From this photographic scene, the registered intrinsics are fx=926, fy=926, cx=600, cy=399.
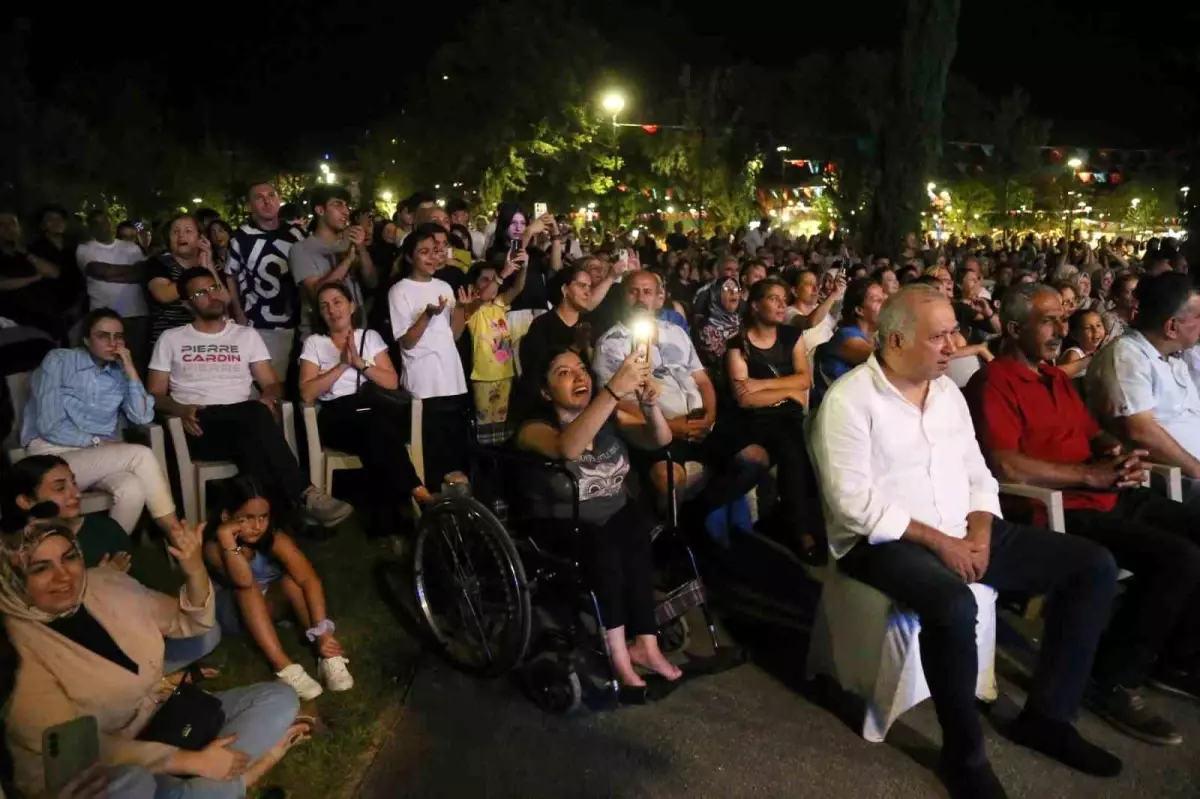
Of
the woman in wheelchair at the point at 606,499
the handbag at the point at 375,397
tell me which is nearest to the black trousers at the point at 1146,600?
the woman in wheelchair at the point at 606,499

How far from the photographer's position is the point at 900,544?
133 inches

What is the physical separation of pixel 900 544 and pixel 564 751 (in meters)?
1.44

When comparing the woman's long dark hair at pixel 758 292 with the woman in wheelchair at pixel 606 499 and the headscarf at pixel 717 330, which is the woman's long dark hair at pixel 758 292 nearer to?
the headscarf at pixel 717 330

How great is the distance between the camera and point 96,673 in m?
2.80

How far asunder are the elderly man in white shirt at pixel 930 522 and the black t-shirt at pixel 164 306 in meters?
4.11

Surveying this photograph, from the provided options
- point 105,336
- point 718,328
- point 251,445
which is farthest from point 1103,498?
point 105,336

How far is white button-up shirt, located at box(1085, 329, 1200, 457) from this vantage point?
428cm

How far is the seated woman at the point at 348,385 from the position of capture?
525 centimetres

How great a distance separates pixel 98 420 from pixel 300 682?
2050 millimetres

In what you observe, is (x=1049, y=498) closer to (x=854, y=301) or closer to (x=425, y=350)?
(x=854, y=301)

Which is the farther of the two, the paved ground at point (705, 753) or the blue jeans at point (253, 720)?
the paved ground at point (705, 753)

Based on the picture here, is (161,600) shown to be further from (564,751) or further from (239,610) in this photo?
(564,751)

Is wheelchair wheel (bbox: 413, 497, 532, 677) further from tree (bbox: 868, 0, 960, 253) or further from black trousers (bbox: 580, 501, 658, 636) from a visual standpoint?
tree (bbox: 868, 0, 960, 253)

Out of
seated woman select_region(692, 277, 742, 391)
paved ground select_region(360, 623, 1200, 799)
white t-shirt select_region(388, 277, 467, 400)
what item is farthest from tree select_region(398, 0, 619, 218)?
paved ground select_region(360, 623, 1200, 799)
